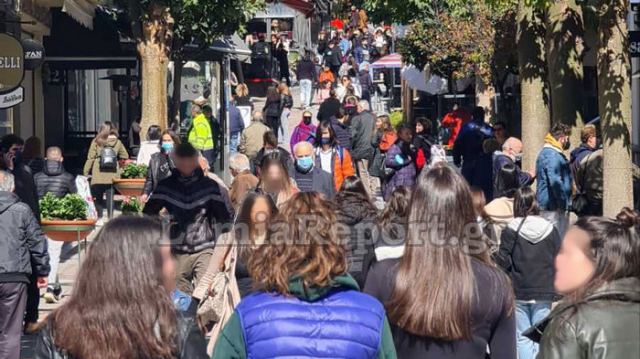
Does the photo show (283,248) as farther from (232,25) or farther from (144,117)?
(232,25)

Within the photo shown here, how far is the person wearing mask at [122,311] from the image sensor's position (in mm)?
3953

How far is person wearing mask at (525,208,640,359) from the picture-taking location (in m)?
4.09

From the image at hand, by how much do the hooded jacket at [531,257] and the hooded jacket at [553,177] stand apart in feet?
15.1

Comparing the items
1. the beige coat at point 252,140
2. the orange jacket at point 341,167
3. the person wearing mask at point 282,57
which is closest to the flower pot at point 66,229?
the orange jacket at point 341,167

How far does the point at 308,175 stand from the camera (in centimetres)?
1243

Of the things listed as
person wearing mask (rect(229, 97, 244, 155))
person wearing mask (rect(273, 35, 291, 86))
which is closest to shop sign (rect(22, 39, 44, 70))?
person wearing mask (rect(229, 97, 244, 155))

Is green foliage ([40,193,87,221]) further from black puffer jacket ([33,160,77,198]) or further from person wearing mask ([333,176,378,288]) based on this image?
person wearing mask ([333,176,378,288])

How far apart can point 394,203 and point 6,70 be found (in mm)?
6905

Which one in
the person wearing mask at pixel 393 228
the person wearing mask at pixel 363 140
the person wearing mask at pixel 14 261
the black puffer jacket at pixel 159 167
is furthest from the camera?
the person wearing mask at pixel 363 140

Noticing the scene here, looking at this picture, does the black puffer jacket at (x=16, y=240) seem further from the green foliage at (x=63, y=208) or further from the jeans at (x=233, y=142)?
the jeans at (x=233, y=142)

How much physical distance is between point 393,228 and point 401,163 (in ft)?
27.3

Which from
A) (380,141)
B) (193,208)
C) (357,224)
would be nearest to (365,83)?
(380,141)

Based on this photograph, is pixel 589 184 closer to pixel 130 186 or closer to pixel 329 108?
pixel 130 186

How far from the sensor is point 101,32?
2247 centimetres
